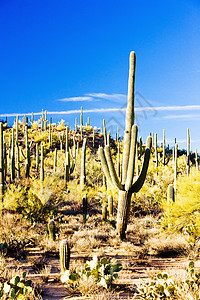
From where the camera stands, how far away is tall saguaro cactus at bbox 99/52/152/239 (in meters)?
7.91

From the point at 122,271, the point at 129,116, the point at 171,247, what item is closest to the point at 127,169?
the point at 129,116

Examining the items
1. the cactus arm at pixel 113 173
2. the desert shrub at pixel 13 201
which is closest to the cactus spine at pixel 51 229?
the cactus arm at pixel 113 173

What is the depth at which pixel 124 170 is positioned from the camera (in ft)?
27.1

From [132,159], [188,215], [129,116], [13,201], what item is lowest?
[13,201]

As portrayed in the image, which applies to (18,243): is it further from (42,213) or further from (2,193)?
(2,193)

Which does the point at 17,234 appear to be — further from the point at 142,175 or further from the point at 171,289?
the point at 171,289

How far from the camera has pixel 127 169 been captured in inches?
325

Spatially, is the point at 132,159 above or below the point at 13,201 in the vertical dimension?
above

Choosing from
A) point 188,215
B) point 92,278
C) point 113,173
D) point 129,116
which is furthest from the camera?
point 129,116

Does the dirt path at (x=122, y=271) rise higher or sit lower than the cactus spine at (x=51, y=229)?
lower

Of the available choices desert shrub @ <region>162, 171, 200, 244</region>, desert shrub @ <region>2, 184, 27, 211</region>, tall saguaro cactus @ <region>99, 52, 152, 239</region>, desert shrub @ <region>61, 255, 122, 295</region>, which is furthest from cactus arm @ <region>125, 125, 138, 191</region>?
desert shrub @ <region>2, 184, 27, 211</region>

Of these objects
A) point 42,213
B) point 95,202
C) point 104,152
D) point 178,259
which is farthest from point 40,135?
point 178,259

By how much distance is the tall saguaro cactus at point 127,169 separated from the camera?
791cm

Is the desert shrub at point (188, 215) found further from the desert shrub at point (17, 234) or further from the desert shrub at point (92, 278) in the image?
the desert shrub at point (17, 234)
